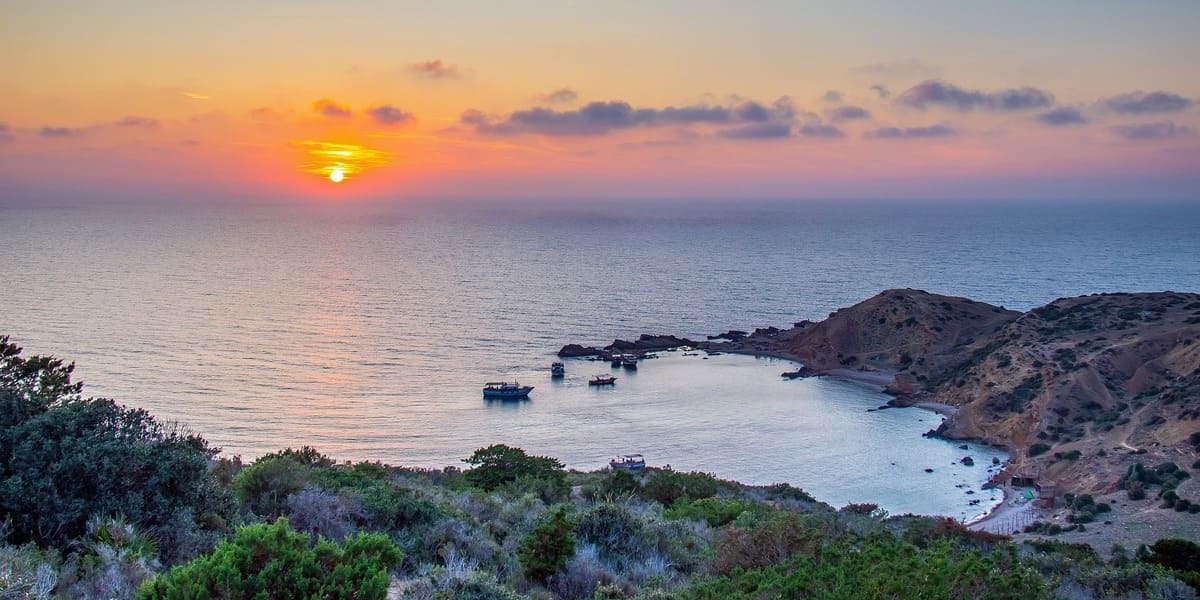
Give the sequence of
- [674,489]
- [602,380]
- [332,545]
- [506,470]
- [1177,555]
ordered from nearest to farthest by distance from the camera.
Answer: [332,545], [1177,555], [674,489], [506,470], [602,380]

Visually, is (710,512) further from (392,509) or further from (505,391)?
(505,391)

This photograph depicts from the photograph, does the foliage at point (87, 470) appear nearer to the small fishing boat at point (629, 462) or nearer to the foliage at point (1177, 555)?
the foliage at point (1177, 555)

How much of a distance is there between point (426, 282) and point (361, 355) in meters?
43.3

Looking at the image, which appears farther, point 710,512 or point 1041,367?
point 1041,367

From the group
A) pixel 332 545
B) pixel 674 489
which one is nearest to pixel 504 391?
pixel 674 489

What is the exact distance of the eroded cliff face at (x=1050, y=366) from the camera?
4353 cm

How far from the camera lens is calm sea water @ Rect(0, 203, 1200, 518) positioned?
47.0 meters

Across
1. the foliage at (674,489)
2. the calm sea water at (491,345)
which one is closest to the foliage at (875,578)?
the foliage at (674,489)

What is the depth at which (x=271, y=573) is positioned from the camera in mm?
6609

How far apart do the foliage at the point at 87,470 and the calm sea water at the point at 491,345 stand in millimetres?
33548

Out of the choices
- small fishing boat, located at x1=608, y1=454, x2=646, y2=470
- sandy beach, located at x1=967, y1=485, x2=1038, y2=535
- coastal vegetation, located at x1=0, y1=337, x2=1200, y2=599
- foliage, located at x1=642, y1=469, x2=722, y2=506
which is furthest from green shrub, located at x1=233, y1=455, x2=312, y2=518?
sandy beach, located at x1=967, y1=485, x2=1038, y2=535

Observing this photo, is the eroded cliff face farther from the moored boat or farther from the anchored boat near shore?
the anchored boat near shore

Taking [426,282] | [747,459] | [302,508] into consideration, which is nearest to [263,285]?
[426,282]

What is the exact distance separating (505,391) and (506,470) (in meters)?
33.1
